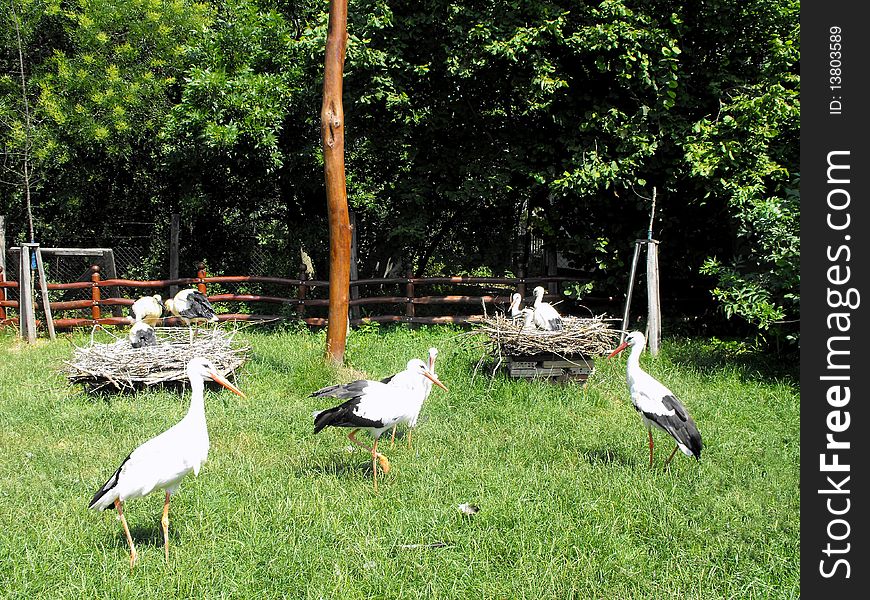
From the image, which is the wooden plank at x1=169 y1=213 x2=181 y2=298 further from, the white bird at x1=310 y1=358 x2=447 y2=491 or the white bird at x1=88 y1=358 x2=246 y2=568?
the white bird at x1=88 y1=358 x2=246 y2=568

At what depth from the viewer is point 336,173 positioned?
956cm

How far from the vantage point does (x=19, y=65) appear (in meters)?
16.5

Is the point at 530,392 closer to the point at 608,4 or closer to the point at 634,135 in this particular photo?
the point at 634,135

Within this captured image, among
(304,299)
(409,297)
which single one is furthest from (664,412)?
(304,299)

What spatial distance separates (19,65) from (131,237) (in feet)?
14.6

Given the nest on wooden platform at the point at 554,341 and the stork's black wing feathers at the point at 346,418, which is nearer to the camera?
the stork's black wing feathers at the point at 346,418

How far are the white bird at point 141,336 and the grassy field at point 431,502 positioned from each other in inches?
34.6

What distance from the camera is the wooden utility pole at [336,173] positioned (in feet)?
30.8

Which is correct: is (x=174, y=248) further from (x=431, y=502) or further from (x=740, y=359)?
(x=431, y=502)

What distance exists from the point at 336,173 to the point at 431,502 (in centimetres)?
531

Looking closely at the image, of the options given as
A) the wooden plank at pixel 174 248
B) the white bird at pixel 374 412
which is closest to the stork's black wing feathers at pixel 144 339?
the white bird at pixel 374 412

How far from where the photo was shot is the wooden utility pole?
→ 9.38 metres

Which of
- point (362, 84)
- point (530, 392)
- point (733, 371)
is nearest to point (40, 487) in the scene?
point (530, 392)

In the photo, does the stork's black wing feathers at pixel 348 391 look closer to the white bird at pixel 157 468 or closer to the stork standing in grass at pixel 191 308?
the white bird at pixel 157 468
